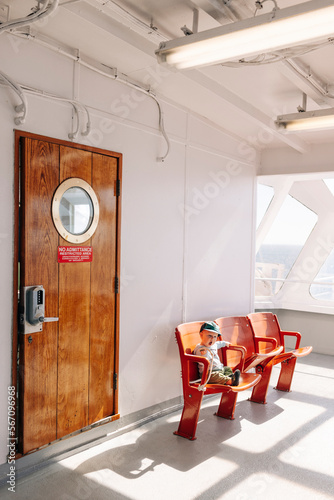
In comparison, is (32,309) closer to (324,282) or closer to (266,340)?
→ (266,340)

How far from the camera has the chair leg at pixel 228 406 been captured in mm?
4406

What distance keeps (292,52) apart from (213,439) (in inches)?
129

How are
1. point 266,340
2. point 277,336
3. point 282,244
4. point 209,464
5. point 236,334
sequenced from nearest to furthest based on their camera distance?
point 209,464, point 236,334, point 266,340, point 277,336, point 282,244

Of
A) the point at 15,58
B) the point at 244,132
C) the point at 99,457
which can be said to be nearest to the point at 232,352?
the point at 99,457

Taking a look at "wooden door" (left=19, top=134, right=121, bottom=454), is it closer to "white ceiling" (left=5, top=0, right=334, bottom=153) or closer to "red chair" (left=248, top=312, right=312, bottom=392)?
"white ceiling" (left=5, top=0, right=334, bottom=153)

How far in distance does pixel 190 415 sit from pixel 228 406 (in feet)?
2.18

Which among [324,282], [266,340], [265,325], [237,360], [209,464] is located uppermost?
[324,282]

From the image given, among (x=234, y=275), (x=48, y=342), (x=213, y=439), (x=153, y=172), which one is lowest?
(x=213, y=439)

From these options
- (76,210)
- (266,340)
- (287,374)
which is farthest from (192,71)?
(287,374)

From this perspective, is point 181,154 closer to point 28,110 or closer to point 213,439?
point 28,110

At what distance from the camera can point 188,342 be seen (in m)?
4.30

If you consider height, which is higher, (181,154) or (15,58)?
(15,58)

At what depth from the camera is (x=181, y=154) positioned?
15.5 ft

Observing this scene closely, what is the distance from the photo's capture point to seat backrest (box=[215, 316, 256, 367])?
4863 millimetres
